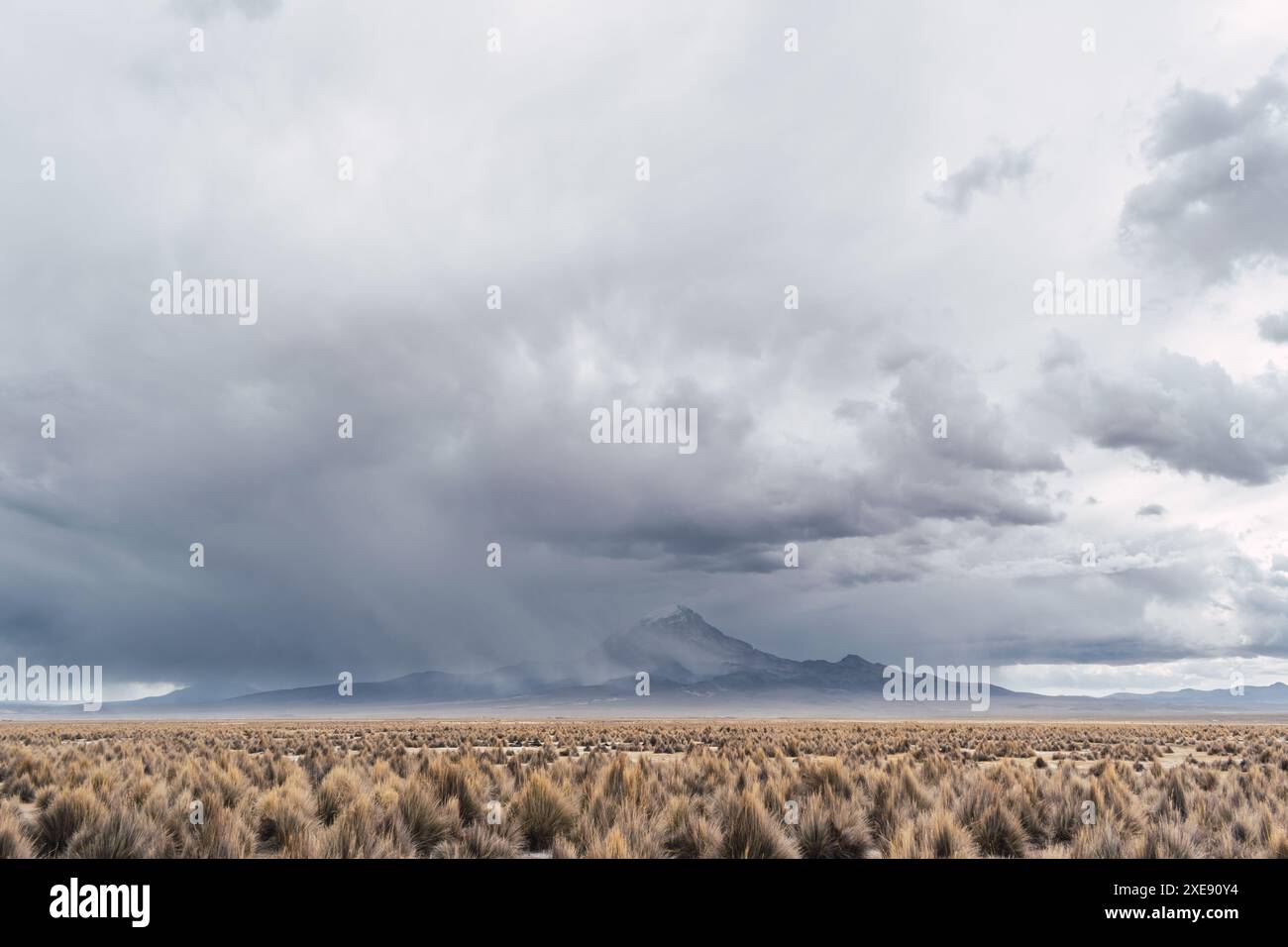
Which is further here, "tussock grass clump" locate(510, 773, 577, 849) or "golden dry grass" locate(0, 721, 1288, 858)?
"tussock grass clump" locate(510, 773, 577, 849)

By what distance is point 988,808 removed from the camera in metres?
11.5

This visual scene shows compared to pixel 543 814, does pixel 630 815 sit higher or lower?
higher

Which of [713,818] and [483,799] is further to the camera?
[483,799]

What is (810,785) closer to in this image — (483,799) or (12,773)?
(483,799)

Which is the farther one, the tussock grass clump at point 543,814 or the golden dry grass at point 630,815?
the tussock grass clump at point 543,814

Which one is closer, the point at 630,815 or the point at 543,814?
the point at 630,815
